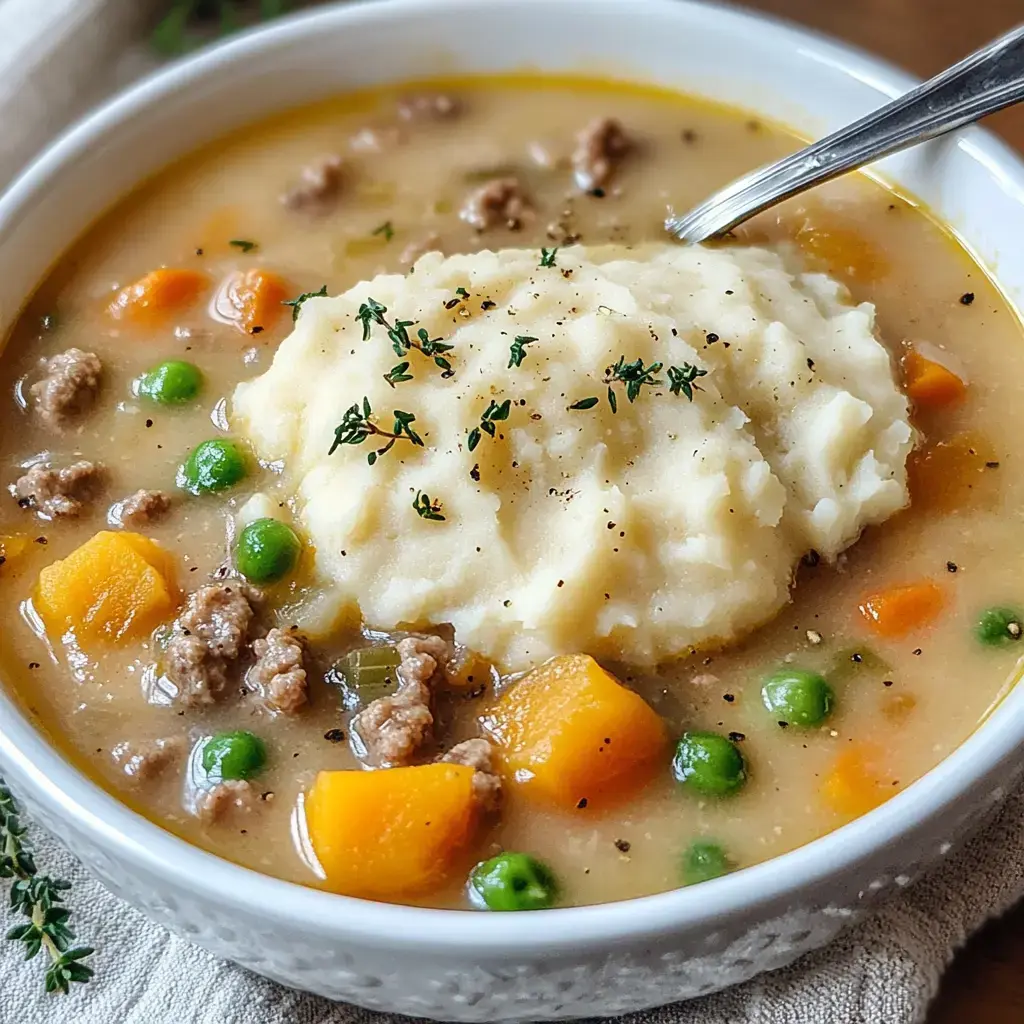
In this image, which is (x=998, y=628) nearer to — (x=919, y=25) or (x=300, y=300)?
(x=300, y=300)

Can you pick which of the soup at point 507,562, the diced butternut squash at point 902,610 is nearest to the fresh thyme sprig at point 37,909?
the soup at point 507,562

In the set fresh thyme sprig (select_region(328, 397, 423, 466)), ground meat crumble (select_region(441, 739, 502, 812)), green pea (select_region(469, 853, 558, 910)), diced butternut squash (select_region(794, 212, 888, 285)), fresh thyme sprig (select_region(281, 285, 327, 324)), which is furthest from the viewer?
diced butternut squash (select_region(794, 212, 888, 285))

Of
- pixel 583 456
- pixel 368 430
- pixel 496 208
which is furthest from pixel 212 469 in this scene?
pixel 496 208

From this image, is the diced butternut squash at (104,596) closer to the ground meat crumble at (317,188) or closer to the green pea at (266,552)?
the green pea at (266,552)

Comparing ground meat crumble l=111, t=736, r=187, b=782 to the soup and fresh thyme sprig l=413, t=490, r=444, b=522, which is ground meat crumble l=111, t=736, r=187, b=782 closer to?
the soup

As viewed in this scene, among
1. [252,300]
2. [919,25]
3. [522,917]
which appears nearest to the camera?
[522,917]

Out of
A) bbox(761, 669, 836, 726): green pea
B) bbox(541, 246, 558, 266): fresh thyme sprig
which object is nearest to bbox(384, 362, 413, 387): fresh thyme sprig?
bbox(541, 246, 558, 266): fresh thyme sprig
